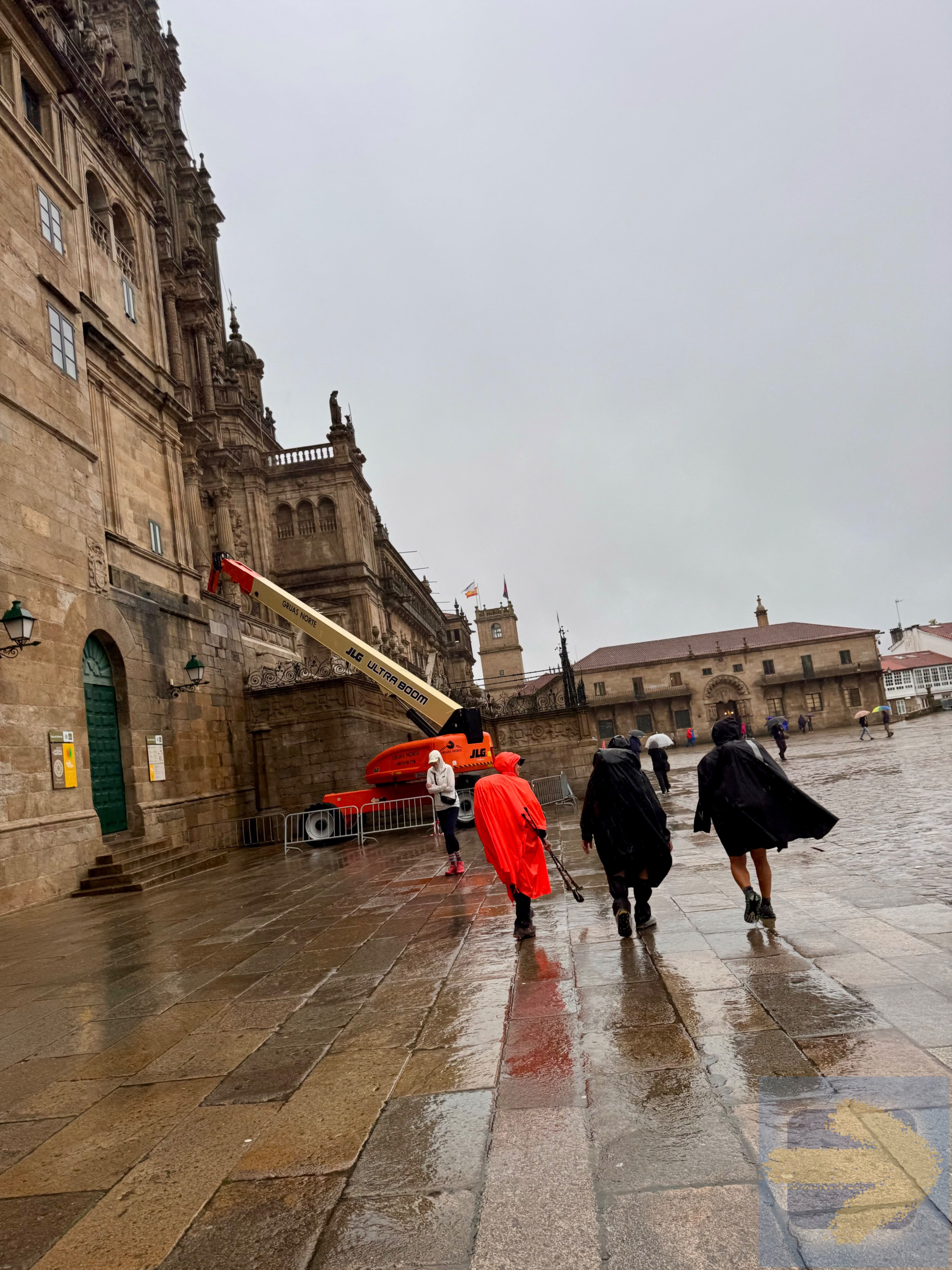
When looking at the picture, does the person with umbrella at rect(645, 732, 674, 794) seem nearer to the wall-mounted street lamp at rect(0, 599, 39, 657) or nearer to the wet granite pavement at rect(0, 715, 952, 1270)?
the wet granite pavement at rect(0, 715, 952, 1270)

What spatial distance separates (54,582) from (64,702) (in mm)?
1873

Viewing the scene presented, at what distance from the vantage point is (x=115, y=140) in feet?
61.4

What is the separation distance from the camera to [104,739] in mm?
14680

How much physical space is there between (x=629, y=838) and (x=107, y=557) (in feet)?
42.2

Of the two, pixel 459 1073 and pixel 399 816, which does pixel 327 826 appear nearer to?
pixel 399 816

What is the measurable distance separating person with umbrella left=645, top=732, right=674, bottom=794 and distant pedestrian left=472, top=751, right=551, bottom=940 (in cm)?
1180

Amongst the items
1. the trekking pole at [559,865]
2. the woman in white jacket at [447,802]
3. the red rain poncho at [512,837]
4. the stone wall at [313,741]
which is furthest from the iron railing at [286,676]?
the red rain poncho at [512,837]

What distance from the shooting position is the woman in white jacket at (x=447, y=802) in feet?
34.3

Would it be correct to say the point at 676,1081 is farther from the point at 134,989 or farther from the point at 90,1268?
the point at 134,989

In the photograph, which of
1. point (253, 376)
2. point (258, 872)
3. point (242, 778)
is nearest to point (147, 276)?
point (242, 778)

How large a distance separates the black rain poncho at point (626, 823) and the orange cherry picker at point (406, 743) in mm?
9296

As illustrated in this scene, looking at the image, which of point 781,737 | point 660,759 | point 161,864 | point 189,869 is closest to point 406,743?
point 189,869

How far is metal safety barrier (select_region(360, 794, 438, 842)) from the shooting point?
1720 centimetres

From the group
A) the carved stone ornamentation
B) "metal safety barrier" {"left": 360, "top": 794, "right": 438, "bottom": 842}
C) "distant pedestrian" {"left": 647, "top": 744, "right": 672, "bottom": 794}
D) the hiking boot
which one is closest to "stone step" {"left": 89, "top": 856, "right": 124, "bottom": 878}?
the carved stone ornamentation
